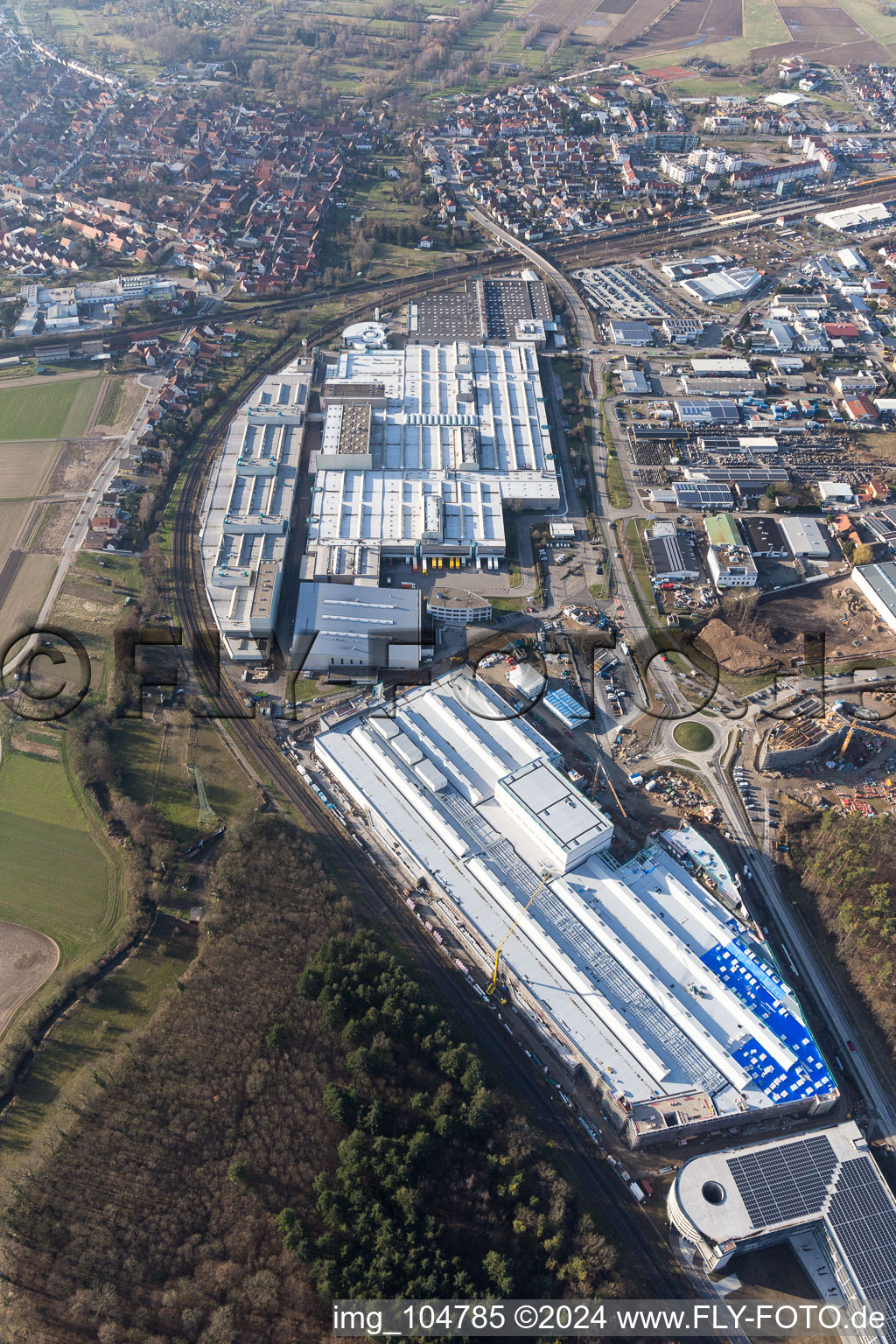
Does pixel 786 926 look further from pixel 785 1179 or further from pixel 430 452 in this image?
pixel 430 452

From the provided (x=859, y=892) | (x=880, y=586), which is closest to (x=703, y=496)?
(x=880, y=586)

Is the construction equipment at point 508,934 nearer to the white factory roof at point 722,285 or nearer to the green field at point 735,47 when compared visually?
the white factory roof at point 722,285

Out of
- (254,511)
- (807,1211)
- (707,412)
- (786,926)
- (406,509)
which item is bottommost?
(807,1211)

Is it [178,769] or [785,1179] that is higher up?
[178,769]

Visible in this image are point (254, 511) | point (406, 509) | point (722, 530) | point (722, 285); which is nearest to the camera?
point (254, 511)

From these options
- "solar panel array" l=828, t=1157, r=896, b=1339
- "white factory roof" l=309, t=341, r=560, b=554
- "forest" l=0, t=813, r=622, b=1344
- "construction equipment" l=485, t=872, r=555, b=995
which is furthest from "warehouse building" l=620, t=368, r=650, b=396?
"solar panel array" l=828, t=1157, r=896, b=1339

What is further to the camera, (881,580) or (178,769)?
(881,580)

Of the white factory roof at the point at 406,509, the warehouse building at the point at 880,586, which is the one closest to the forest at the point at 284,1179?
the white factory roof at the point at 406,509

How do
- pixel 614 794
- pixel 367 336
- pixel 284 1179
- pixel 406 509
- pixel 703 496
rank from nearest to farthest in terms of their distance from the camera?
pixel 284 1179 < pixel 614 794 < pixel 406 509 < pixel 703 496 < pixel 367 336
